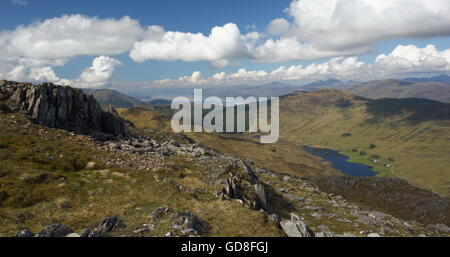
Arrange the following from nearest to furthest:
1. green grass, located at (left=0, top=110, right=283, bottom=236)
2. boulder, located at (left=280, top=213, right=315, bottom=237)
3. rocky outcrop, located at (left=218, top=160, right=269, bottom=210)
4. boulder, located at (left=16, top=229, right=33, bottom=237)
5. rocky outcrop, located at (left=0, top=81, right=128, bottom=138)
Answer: boulder, located at (left=16, top=229, right=33, bottom=237) < green grass, located at (left=0, top=110, right=283, bottom=236) < boulder, located at (left=280, top=213, right=315, bottom=237) < rocky outcrop, located at (left=218, top=160, right=269, bottom=210) < rocky outcrop, located at (left=0, top=81, right=128, bottom=138)

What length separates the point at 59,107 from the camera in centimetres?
6956

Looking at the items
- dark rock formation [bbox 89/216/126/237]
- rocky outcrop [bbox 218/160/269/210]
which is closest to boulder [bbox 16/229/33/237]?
dark rock formation [bbox 89/216/126/237]

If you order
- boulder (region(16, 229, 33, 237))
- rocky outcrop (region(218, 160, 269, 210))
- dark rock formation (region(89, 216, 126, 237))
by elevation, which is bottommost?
rocky outcrop (region(218, 160, 269, 210))

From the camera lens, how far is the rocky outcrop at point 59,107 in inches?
2581

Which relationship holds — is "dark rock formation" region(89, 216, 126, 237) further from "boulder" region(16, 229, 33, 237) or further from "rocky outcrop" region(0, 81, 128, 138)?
"rocky outcrop" region(0, 81, 128, 138)

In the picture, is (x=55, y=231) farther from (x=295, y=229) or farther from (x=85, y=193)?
(x=295, y=229)

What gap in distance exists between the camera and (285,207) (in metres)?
61.7

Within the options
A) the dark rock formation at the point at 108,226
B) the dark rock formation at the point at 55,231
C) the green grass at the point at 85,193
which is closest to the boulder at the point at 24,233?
the dark rock formation at the point at 55,231

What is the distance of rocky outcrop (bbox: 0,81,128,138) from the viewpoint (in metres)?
65.6

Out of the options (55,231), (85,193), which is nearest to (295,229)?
(55,231)

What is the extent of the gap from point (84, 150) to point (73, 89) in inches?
1184

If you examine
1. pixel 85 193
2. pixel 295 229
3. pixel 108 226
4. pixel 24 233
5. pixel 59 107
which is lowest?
pixel 295 229
